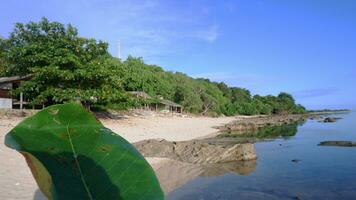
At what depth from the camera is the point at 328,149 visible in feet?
63.6

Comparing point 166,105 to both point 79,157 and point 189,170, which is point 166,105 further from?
point 79,157

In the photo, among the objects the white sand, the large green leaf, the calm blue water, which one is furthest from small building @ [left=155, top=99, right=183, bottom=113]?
the large green leaf

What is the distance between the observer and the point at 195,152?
48.6 ft

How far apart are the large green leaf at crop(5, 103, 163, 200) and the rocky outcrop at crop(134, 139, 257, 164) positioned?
13451mm

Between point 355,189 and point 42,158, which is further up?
point 42,158

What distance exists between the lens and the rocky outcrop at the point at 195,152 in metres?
14.5

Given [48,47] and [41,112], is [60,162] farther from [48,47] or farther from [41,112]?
[48,47]

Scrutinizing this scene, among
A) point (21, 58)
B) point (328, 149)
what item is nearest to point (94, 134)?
point (328, 149)

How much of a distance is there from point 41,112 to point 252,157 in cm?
1533

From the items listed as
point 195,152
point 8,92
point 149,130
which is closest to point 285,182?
point 195,152

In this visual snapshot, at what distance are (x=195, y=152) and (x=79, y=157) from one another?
1422 cm

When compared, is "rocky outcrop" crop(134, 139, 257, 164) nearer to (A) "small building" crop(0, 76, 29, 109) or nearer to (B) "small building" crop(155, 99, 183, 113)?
(A) "small building" crop(0, 76, 29, 109)

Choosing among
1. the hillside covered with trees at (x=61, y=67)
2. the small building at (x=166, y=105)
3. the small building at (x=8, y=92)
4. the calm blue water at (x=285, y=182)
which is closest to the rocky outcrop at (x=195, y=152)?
the calm blue water at (x=285, y=182)

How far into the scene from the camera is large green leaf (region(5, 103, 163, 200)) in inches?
27.9
